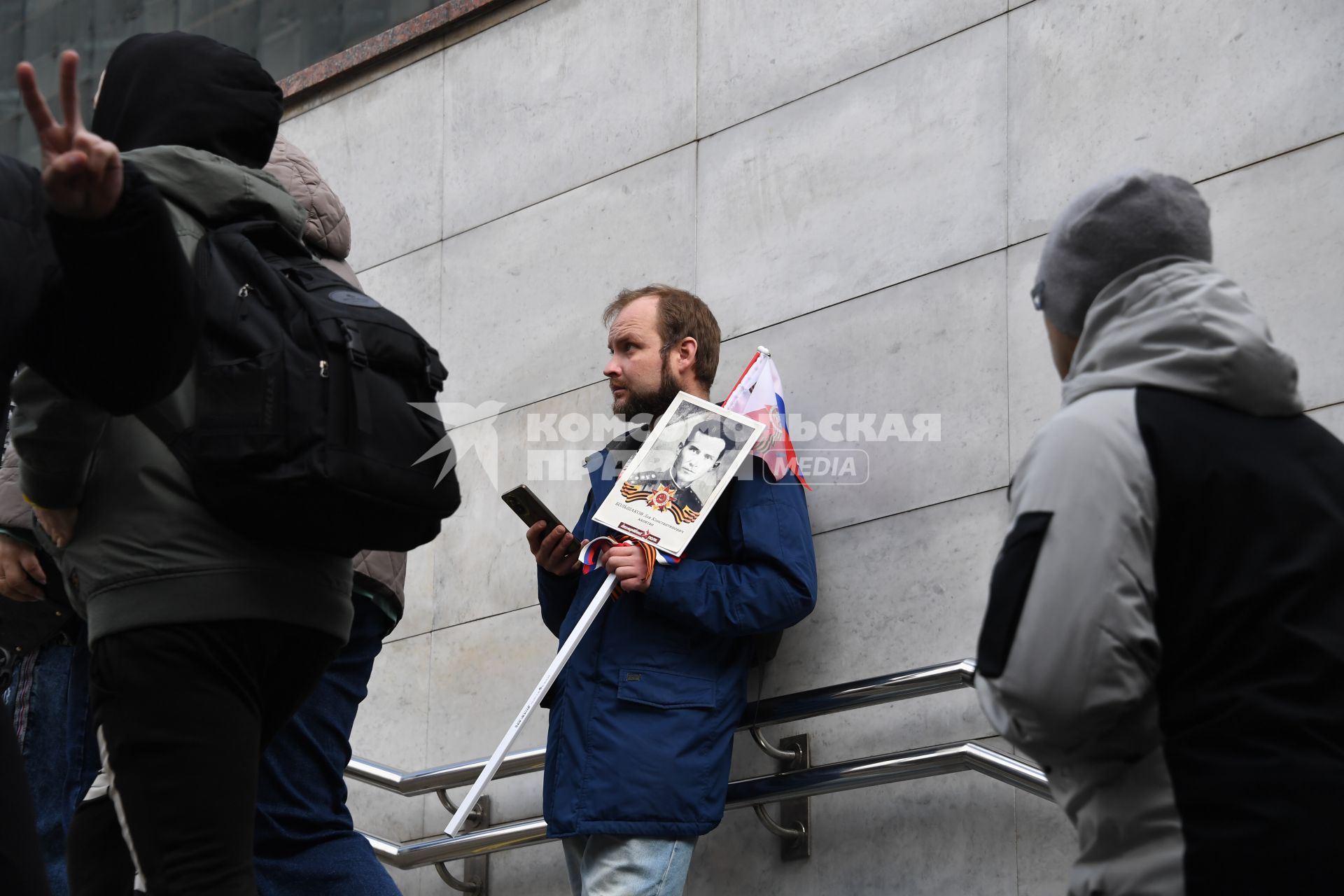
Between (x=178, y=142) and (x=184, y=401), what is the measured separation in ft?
1.81

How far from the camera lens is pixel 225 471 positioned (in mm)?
2854

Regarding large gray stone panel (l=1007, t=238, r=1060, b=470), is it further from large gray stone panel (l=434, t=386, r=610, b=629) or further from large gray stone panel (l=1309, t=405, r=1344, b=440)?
large gray stone panel (l=434, t=386, r=610, b=629)

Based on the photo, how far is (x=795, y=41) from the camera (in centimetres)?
589

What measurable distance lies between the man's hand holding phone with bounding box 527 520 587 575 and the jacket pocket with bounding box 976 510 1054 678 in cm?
253

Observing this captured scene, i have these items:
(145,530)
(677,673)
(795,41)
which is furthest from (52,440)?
(795,41)

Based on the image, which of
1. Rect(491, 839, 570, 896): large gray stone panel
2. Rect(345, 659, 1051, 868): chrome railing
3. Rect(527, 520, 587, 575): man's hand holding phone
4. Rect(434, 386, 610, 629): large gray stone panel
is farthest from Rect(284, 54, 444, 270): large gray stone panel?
Rect(491, 839, 570, 896): large gray stone panel

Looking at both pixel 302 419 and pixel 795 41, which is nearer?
pixel 302 419

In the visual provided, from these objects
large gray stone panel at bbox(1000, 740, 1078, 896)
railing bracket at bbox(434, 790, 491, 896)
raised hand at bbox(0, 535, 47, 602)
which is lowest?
railing bracket at bbox(434, 790, 491, 896)

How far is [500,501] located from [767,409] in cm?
135

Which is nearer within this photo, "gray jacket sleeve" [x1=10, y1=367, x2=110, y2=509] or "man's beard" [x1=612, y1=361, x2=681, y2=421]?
"gray jacket sleeve" [x1=10, y1=367, x2=110, y2=509]

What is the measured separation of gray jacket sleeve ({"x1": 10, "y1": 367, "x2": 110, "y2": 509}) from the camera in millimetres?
2881

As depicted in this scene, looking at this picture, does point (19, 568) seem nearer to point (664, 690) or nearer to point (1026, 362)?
point (664, 690)

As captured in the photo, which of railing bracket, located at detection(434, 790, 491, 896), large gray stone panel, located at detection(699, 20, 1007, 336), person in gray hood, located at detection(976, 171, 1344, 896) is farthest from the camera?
railing bracket, located at detection(434, 790, 491, 896)

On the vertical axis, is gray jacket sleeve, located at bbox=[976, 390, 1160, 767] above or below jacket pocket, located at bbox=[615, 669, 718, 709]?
above
